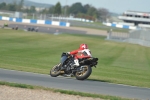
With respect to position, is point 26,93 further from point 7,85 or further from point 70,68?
point 70,68

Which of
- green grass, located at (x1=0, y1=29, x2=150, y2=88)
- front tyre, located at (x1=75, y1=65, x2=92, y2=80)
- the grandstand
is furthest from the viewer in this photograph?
the grandstand

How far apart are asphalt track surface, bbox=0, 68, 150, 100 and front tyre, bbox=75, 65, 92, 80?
0.61 feet

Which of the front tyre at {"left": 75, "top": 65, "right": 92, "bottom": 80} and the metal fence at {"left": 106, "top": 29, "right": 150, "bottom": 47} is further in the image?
the metal fence at {"left": 106, "top": 29, "right": 150, "bottom": 47}

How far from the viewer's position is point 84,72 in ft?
53.5

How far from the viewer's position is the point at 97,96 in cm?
1252

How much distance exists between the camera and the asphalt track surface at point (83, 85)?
1391 cm

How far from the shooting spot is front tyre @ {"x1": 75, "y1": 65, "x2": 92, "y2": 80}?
1611 centimetres

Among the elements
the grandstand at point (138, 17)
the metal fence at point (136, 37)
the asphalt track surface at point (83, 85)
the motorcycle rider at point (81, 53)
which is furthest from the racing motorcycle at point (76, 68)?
the grandstand at point (138, 17)

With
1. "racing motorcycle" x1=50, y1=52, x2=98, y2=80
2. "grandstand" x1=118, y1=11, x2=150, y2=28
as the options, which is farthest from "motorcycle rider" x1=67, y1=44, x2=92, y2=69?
"grandstand" x1=118, y1=11, x2=150, y2=28

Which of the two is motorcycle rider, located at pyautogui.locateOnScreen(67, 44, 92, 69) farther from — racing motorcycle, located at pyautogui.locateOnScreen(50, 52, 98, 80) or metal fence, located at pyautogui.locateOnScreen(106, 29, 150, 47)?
metal fence, located at pyautogui.locateOnScreen(106, 29, 150, 47)

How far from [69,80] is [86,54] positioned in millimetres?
1155

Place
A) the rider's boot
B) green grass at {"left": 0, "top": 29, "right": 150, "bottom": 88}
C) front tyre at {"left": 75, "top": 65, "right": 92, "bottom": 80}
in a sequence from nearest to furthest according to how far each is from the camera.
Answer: front tyre at {"left": 75, "top": 65, "right": 92, "bottom": 80}, the rider's boot, green grass at {"left": 0, "top": 29, "right": 150, "bottom": 88}

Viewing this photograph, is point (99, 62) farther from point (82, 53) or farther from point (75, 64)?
point (82, 53)

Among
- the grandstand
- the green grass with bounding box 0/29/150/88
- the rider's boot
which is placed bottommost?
the grandstand
